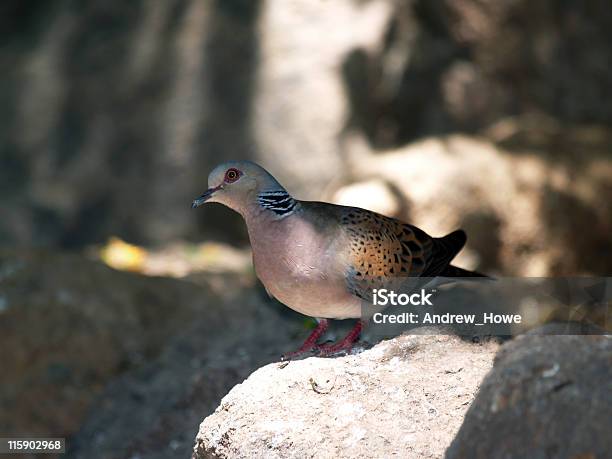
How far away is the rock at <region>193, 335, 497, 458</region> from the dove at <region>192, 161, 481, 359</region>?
31 cm

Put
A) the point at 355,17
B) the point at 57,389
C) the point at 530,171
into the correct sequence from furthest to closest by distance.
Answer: the point at 355,17
the point at 530,171
the point at 57,389

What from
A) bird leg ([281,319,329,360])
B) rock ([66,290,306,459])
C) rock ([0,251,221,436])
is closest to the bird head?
bird leg ([281,319,329,360])

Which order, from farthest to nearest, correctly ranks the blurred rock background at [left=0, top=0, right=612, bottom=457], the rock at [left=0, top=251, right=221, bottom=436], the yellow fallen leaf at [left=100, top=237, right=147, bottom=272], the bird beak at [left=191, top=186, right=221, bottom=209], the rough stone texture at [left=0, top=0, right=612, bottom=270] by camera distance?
the rough stone texture at [left=0, top=0, right=612, bottom=270] → the blurred rock background at [left=0, top=0, right=612, bottom=457] → the yellow fallen leaf at [left=100, top=237, right=147, bottom=272] → the rock at [left=0, top=251, right=221, bottom=436] → the bird beak at [left=191, top=186, right=221, bottom=209]

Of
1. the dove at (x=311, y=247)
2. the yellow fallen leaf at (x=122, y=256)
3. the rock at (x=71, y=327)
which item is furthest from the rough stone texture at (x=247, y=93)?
the dove at (x=311, y=247)

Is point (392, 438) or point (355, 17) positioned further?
point (355, 17)

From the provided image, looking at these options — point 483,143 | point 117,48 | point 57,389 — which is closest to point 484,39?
point 483,143

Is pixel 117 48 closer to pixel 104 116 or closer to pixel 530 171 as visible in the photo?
pixel 104 116

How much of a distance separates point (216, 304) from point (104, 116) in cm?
322

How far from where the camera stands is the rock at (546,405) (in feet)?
10.2

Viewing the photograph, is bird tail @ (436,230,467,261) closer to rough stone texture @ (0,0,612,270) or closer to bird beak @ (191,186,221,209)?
bird beak @ (191,186,221,209)

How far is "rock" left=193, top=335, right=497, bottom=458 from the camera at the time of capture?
4008 mm

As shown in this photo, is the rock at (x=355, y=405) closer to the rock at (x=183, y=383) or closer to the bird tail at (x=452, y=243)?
the bird tail at (x=452, y=243)

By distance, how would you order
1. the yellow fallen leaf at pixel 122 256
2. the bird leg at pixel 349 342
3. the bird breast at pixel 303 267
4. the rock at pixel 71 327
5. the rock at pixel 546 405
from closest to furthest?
the rock at pixel 546 405 < the bird breast at pixel 303 267 < the bird leg at pixel 349 342 < the rock at pixel 71 327 < the yellow fallen leaf at pixel 122 256

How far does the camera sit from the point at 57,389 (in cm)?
647
